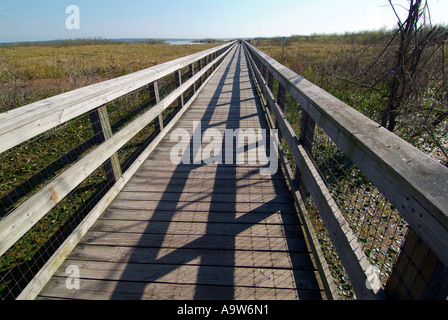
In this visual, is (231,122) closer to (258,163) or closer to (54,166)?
(258,163)

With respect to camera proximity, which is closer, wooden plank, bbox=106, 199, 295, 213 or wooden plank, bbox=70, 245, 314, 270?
wooden plank, bbox=70, 245, 314, 270

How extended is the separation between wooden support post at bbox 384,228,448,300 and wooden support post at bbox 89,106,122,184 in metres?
2.46

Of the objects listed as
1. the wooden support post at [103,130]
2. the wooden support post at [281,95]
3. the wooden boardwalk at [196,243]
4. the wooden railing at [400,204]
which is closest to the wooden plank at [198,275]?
the wooden boardwalk at [196,243]

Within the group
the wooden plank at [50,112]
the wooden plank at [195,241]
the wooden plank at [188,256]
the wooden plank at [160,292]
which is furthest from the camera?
the wooden plank at [195,241]

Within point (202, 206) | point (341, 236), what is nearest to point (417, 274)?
point (341, 236)

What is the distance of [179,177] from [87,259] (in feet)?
4.74

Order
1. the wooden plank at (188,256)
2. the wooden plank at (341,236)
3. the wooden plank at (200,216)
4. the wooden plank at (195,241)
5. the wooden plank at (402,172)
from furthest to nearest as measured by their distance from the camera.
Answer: the wooden plank at (200,216), the wooden plank at (195,241), the wooden plank at (188,256), the wooden plank at (341,236), the wooden plank at (402,172)

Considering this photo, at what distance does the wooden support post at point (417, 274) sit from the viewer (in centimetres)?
83

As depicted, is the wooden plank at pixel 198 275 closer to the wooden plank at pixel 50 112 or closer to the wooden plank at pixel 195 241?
the wooden plank at pixel 195 241

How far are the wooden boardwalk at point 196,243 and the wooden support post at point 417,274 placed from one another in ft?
2.99

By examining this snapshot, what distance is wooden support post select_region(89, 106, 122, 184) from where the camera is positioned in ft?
7.86

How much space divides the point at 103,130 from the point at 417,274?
254 cm

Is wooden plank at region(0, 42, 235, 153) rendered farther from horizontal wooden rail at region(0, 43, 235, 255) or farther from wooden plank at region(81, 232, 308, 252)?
wooden plank at region(81, 232, 308, 252)

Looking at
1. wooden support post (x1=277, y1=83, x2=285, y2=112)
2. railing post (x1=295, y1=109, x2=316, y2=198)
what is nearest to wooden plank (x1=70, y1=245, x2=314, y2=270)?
railing post (x1=295, y1=109, x2=316, y2=198)
